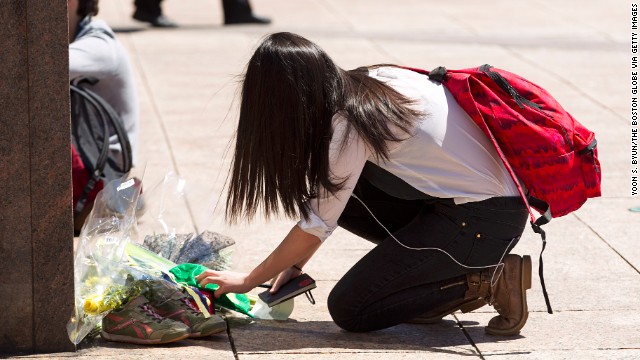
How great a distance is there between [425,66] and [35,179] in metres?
5.14

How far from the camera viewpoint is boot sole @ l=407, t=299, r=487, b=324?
3.96m

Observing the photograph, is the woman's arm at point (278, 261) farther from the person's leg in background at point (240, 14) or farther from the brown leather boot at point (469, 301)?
the person's leg in background at point (240, 14)

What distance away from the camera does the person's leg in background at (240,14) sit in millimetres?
10070

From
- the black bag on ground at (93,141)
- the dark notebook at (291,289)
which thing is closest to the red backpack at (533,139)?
the dark notebook at (291,289)

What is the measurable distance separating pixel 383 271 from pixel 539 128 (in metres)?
0.71

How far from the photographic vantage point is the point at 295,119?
3.54 meters

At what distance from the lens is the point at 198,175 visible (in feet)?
19.5

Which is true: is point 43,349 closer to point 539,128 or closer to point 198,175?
point 539,128

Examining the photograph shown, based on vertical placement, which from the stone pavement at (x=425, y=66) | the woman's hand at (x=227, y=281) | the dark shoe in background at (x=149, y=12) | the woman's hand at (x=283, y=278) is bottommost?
the dark shoe in background at (x=149, y=12)

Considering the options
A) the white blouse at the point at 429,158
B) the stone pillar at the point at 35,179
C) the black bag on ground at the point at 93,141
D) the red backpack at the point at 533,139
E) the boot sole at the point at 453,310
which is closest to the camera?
the stone pillar at the point at 35,179

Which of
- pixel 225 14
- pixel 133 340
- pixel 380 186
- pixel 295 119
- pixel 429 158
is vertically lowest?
pixel 225 14

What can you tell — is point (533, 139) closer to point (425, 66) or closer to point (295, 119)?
point (295, 119)

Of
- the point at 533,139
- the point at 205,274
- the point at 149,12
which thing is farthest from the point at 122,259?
the point at 149,12

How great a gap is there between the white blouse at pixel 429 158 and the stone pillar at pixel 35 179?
2.59 ft
